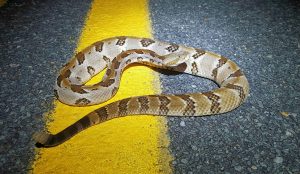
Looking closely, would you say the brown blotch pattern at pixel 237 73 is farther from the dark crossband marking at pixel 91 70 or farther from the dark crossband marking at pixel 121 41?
the dark crossband marking at pixel 91 70

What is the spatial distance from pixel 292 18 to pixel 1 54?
5.53 metres

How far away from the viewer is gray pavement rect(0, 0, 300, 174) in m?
3.70

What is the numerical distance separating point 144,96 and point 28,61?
2.07 metres

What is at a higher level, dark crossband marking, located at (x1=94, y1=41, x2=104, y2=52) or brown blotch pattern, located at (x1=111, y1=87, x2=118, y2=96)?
dark crossband marking, located at (x1=94, y1=41, x2=104, y2=52)

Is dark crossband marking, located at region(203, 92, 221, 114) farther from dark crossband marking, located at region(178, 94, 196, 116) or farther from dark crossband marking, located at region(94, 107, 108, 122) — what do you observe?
dark crossband marking, located at region(94, 107, 108, 122)

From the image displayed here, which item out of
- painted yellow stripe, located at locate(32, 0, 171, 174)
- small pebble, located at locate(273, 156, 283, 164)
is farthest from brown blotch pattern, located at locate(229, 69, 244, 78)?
small pebble, located at locate(273, 156, 283, 164)

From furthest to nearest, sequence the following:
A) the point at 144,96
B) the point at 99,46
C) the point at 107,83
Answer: the point at 99,46
the point at 107,83
the point at 144,96

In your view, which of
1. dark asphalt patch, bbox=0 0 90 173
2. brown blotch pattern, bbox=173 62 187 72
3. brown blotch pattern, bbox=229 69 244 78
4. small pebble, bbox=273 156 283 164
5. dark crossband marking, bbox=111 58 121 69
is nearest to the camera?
small pebble, bbox=273 156 283 164

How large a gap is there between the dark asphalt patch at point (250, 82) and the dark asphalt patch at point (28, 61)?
1617 mm

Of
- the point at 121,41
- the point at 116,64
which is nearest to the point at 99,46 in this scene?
the point at 121,41

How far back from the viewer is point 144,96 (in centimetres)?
445

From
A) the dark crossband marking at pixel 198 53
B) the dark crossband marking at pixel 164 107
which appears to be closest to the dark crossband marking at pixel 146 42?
the dark crossband marking at pixel 198 53

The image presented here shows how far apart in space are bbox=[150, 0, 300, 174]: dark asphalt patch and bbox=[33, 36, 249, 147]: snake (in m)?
0.17

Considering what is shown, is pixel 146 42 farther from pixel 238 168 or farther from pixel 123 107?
pixel 238 168
